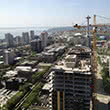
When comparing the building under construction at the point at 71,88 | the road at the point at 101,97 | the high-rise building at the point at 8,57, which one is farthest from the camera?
the high-rise building at the point at 8,57

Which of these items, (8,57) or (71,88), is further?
(8,57)

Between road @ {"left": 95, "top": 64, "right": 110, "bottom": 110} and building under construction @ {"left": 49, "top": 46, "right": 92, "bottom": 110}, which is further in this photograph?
road @ {"left": 95, "top": 64, "right": 110, "bottom": 110}

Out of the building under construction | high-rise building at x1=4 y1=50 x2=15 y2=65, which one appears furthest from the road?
high-rise building at x1=4 y1=50 x2=15 y2=65

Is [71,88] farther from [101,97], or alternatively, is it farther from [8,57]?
[8,57]

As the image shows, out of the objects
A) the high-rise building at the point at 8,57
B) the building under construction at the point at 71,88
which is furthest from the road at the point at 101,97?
the high-rise building at the point at 8,57

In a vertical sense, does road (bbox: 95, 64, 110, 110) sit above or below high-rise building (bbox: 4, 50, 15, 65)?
below

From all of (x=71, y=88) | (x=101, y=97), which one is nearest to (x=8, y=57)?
(x=101, y=97)

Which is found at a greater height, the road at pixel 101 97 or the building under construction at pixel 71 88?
the building under construction at pixel 71 88

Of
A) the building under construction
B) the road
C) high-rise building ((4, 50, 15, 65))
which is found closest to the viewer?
the building under construction

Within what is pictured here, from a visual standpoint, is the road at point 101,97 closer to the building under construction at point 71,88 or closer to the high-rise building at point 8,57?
the building under construction at point 71,88

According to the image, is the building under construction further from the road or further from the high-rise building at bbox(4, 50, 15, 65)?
the high-rise building at bbox(4, 50, 15, 65)

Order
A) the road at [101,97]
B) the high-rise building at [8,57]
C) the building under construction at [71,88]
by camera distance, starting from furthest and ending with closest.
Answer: the high-rise building at [8,57]
the road at [101,97]
the building under construction at [71,88]
